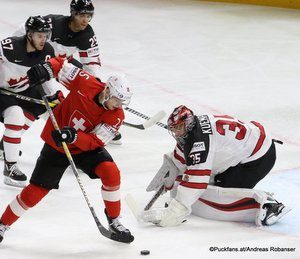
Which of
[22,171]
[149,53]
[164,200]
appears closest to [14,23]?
[149,53]

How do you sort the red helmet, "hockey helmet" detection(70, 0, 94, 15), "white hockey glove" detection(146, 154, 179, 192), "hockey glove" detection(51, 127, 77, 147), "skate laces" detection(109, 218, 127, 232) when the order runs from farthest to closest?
1. "hockey helmet" detection(70, 0, 94, 15)
2. "white hockey glove" detection(146, 154, 179, 192)
3. the red helmet
4. "skate laces" detection(109, 218, 127, 232)
5. "hockey glove" detection(51, 127, 77, 147)

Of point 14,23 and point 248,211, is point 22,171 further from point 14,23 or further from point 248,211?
point 14,23

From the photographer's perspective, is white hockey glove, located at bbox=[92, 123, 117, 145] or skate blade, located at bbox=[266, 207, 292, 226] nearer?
white hockey glove, located at bbox=[92, 123, 117, 145]

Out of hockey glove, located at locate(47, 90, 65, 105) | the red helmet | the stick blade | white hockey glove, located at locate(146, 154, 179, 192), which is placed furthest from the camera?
hockey glove, located at locate(47, 90, 65, 105)

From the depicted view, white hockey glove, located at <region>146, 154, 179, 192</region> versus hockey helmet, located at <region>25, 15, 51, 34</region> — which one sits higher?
hockey helmet, located at <region>25, 15, 51, 34</region>

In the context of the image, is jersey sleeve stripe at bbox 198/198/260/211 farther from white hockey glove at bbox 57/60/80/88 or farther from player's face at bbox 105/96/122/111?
white hockey glove at bbox 57/60/80/88

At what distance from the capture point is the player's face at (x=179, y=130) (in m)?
4.20

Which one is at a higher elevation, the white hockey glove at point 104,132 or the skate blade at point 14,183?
the white hockey glove at point 104,132

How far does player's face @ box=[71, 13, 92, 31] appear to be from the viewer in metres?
5.46

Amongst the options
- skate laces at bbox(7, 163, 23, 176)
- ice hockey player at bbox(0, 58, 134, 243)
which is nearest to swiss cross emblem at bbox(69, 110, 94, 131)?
ice hockey player at bbox(0, 58, 134, 243)

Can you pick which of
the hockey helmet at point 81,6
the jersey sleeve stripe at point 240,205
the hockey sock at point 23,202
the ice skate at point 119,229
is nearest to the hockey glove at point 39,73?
the hockey sock at point 23,202

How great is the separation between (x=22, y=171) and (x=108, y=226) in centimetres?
122

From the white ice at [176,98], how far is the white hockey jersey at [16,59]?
1.92 feet

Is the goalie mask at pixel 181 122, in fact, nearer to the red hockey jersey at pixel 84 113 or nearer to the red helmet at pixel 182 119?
the red helmet at pixel 182 119
